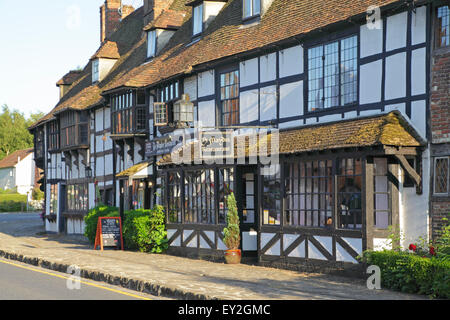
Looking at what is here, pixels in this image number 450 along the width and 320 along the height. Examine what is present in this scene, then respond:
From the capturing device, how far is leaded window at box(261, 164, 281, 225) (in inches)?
722

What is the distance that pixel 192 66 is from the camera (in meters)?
22.1

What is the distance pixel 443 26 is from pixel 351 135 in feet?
9.61

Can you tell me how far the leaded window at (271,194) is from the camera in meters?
18.3

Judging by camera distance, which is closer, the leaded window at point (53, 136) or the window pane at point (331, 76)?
the window pane at point (331, 76)

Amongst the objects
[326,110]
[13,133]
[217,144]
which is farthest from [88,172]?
[13,133]

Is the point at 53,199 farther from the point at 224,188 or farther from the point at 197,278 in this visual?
the point at 197,278

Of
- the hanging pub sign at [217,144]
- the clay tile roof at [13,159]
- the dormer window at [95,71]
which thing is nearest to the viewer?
the hanging pub sign at [217,144]

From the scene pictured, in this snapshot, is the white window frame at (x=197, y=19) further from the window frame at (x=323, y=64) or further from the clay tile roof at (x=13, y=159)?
the clay tile roof at (x=13, y=159)

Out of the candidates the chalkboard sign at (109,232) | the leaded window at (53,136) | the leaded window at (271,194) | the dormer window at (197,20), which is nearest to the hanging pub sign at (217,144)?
the leaded window at (271,194)

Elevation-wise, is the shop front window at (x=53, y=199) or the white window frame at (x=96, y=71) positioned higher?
the white window frame at (x=96, y=71)

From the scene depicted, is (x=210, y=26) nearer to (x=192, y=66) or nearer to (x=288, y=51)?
(x=192, y=66)

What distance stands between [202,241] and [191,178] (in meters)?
1.93

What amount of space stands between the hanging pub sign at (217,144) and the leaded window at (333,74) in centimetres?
276

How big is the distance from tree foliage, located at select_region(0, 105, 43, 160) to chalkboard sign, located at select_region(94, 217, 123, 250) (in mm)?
87782
